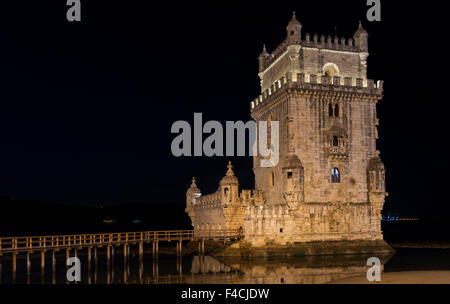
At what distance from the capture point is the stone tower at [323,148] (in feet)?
162

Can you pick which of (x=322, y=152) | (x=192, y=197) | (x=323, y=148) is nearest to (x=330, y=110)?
(x=323, y=148)

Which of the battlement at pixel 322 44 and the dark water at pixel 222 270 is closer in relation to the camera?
the dark water at pixel 222 270

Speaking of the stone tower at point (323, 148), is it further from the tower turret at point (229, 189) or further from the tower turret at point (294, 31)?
the tower turret at point (229, 189)

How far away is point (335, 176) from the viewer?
169 ft

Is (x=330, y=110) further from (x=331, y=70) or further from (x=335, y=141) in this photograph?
(x=331, y=70)

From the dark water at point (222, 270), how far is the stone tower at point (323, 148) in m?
3.23

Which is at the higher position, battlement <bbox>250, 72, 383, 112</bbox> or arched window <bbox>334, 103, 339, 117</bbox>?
battlement <bbox>250, 72, 383, 112</bbox>

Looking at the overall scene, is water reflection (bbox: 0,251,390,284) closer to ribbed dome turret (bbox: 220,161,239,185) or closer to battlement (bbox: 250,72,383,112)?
ribbed dome turret (bbox: 220,161,239,185)

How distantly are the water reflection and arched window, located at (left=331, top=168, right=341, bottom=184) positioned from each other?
6933 mm

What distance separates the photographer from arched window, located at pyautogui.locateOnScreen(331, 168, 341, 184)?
51281 mm

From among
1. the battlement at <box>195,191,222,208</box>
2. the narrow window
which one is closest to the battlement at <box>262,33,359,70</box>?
the narrow window

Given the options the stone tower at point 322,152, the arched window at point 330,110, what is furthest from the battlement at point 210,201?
the arched window at point 330,110
